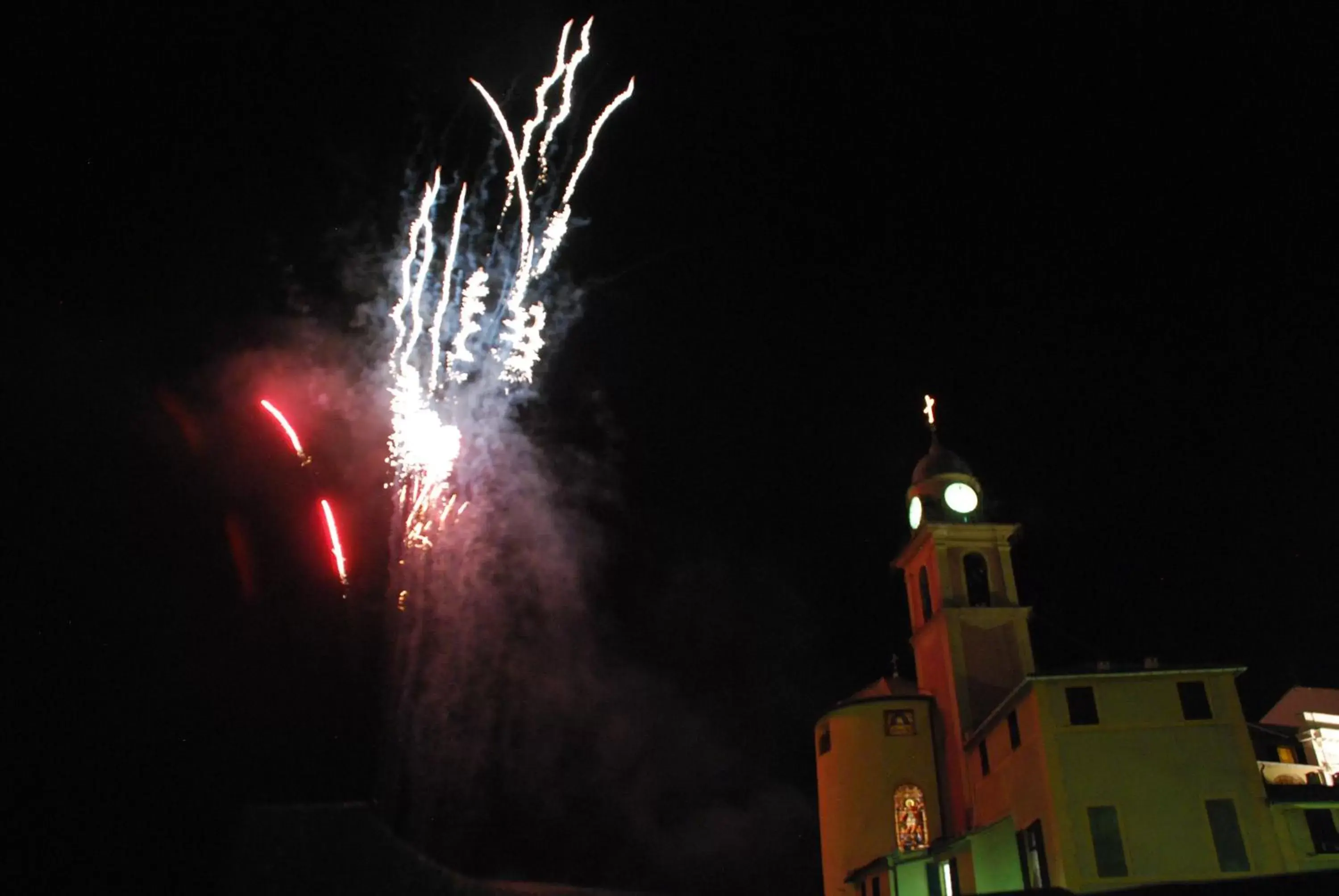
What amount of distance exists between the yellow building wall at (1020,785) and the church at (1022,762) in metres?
0.07

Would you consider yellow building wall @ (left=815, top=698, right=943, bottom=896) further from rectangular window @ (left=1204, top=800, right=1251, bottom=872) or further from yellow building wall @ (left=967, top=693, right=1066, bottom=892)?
rectangular window @ (left=1204, top=800, right=1251, bottom=872)

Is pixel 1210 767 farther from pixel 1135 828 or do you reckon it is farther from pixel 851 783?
pixel 851 783

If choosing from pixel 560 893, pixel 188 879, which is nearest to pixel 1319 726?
pixel 560 893

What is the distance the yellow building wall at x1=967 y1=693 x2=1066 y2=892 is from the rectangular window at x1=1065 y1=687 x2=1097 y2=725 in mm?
943

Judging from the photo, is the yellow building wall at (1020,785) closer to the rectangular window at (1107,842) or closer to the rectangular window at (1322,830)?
the rectangular window at (1107,842)

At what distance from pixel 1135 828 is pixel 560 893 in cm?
1908

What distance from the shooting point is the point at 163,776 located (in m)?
14.9

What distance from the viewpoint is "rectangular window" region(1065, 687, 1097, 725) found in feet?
95.3

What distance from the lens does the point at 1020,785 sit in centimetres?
3080

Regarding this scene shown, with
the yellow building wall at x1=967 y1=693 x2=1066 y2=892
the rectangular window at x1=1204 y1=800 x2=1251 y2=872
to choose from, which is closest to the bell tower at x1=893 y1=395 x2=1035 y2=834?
the yellow building wall at x1=967 y1=693 x2=1066 y2=892

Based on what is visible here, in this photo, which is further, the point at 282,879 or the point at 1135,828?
the point at 1135,828

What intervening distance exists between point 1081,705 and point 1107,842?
150 inches

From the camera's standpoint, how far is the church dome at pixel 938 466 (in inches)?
1709

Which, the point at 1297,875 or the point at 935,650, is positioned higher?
the point at 935,650
